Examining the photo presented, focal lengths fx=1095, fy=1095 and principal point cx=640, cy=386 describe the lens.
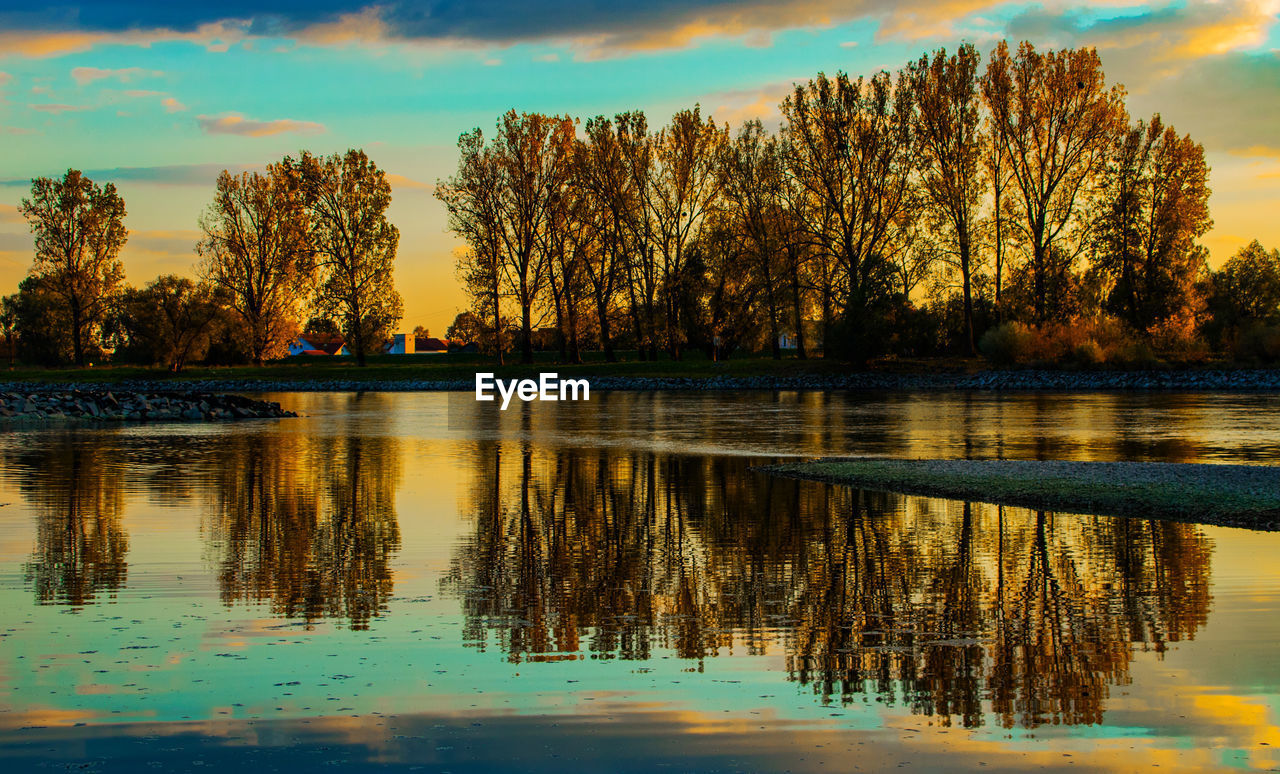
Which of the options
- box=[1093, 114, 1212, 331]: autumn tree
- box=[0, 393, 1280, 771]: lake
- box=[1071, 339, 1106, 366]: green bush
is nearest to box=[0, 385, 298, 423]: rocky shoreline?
box=[0, 393, 1280, 771]: lake

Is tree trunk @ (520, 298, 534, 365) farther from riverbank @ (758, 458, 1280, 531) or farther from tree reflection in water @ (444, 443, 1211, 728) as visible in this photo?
tree reflection in water @ (444, 443, 1211, 728)

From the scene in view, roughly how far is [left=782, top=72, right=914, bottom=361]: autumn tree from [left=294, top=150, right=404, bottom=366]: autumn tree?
35913 millimetres

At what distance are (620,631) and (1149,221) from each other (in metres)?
75.6

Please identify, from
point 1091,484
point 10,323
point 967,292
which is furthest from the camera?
point 10,323

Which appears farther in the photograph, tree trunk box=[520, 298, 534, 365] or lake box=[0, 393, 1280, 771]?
tree trunk box=[520, 298, 534, 365]

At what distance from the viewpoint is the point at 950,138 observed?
69188 mm

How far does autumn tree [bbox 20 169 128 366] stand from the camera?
293ft

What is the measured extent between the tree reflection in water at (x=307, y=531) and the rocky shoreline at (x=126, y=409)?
22.5 metres

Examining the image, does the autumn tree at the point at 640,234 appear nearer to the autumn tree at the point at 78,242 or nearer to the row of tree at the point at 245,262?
the row of tree at the point at 245,262

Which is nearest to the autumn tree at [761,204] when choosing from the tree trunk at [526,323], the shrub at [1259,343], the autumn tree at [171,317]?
the tree trunk at [526,323]

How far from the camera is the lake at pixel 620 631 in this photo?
659cm

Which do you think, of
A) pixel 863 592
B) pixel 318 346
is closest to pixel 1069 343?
pixel 863 592

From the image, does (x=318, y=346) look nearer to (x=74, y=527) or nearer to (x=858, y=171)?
(x=858, y=171)

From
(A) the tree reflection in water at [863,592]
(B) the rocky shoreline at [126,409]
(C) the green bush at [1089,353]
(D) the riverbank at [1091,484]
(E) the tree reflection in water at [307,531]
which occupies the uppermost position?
(C) the green bush at [1089,353]
